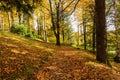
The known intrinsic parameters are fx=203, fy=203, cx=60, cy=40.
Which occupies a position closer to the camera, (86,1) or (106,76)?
(106,76)

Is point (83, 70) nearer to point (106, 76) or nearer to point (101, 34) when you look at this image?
point (106, 76)

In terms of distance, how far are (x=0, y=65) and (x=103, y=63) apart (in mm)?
5847

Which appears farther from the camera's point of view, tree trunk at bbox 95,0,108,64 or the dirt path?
tree trunk at bbox 95,0,108,64

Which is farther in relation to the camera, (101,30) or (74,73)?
(101,30)

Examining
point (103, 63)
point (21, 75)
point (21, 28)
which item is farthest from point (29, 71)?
point (21, 28)

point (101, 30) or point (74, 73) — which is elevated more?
point (101, 30)

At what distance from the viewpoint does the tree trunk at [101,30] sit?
1127 centimetres

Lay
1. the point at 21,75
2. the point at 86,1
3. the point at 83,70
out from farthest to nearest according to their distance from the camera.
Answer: the point at 86,1 < the point at 83,70 < the point at 21,75

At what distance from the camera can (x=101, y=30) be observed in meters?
11.5

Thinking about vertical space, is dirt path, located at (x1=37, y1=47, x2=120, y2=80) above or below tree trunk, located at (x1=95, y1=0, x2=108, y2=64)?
below

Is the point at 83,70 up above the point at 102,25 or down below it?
below

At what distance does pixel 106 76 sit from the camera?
877cm

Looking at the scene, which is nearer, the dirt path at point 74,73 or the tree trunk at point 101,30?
the dirt path at point 74,73

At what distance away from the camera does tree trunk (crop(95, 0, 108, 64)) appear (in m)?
11.3
